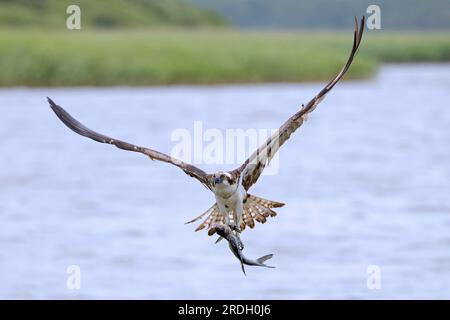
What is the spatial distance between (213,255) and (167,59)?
31.9 m

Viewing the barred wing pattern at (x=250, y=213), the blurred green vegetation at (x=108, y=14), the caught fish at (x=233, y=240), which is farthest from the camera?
the blurred green vegetation at (x=108, y=14)

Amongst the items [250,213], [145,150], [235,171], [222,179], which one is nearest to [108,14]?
[250,213]

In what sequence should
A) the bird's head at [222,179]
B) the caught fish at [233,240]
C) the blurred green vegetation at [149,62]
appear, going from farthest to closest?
the blurred green vegetation at [149,62] → the bird's head at [222,179] → the caught fish at [233,240]

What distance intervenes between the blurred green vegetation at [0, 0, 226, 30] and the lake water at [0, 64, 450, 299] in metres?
55.5

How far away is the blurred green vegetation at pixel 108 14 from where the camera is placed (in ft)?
369

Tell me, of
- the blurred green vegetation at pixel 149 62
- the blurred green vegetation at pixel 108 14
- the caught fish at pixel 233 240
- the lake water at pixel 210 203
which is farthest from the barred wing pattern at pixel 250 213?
the blurred green vegetation at pixel 108 14

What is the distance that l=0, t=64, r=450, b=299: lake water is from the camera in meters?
22.6

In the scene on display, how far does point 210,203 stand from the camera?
29344mm

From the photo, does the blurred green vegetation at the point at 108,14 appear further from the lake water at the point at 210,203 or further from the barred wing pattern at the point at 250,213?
the barred wing pattern at the point at 250,213

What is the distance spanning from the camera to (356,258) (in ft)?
79.8

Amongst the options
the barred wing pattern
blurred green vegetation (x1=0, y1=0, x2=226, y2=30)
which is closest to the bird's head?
the barred wing pattern

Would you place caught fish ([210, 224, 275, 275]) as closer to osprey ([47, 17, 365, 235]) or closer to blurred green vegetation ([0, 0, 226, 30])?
osprey ([47, 17, 365, 235])

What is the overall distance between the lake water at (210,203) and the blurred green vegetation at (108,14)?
55.5 meters

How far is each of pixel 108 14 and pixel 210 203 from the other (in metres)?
96.9
